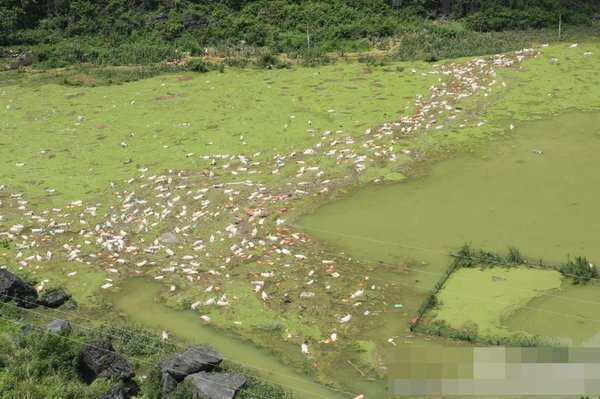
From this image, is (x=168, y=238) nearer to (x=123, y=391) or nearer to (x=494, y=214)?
(x=123, y=391)

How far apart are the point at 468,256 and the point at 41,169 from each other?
8.37 meters

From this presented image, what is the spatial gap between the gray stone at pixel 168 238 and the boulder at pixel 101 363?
3.04 metres

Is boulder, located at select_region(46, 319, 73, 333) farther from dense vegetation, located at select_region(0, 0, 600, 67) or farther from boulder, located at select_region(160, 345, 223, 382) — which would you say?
dense vegetation, located at select_region(0, 0, 600, 67)

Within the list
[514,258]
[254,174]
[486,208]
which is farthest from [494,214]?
[254,174]

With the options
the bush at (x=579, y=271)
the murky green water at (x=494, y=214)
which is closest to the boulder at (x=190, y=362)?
the murky green water at (x=494, y=214)

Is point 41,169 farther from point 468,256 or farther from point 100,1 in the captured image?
point 100,1

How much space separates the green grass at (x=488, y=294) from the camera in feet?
27.3

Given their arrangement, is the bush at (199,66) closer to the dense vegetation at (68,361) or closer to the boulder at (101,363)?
the dense vegetation at (68,361)

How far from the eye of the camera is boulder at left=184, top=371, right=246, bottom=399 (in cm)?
682

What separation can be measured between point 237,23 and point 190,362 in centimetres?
1682

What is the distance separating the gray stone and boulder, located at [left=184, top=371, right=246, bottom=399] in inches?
146

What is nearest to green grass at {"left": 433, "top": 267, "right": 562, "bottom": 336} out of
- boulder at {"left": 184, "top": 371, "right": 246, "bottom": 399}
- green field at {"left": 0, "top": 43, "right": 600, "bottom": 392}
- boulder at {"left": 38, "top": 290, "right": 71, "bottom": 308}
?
green field at {"left": 0, "top": 43, "right": 600, "bottom": 392}

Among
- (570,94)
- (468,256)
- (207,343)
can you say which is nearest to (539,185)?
(468,256)

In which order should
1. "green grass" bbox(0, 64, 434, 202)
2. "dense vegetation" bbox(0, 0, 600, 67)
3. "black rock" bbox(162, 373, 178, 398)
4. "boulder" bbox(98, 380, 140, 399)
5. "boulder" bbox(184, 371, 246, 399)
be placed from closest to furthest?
"boulder" bbox(184, 371, 246, 399) → "boulder" bbox(98, 380, 140, 399) → "black rock" bbox(162, 373, 178, 398) → "green grass" bbox(0, 64, 434, 202) → "dense vegetation" bbox(0, 0, 600, 67)
